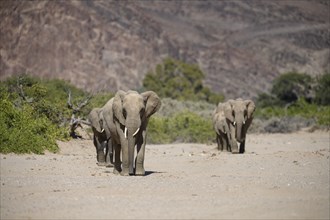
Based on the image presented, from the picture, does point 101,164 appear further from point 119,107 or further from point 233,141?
point 233,141

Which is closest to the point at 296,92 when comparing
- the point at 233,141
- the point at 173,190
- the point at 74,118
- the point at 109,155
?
the point at 74,118

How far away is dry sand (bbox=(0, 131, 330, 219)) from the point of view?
1156cm

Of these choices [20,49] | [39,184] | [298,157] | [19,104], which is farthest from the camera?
[20,49]

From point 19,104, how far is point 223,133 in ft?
26.5

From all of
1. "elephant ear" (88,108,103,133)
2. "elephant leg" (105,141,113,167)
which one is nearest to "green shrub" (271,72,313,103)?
"elephant ear" (88,108,103,133)

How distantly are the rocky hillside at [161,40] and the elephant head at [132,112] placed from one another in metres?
56.5

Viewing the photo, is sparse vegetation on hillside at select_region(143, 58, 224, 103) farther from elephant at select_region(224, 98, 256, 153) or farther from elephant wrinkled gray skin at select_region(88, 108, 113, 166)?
elephant wrinkled gray skin at select_region(88, 108, 113, 166)

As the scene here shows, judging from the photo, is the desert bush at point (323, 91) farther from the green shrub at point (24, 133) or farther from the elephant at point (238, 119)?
the green shrub at point (24, 133)

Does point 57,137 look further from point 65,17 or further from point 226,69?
point 226,69

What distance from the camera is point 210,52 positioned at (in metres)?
102

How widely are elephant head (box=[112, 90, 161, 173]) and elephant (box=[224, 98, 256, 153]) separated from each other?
31.9 feet

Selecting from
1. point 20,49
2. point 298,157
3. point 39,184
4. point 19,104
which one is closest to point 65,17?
point 20,49

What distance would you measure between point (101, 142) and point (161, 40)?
74.9 metres

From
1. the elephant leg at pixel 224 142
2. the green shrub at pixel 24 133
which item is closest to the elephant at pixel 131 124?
the green shrub at pixel 24 133
